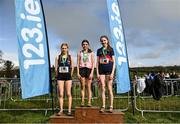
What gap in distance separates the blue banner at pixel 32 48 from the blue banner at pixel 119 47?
191 cm

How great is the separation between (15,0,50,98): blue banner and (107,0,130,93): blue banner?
191 cm

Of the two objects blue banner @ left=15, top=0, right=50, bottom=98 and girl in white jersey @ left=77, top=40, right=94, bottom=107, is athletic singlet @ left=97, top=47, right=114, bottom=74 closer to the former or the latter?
girl in white jersey @ left=77, top=40, right=94, bottom=107

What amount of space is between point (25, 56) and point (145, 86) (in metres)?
5.62

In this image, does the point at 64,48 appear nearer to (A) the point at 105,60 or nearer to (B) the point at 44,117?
(A) the point at 105,60

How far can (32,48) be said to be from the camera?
793 centimetres

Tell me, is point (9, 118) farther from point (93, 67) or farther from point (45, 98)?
point (45, 98)

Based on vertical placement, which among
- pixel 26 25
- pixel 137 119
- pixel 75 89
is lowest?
pixel 137 119

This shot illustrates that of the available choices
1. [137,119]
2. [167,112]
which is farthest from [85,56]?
[167,112]

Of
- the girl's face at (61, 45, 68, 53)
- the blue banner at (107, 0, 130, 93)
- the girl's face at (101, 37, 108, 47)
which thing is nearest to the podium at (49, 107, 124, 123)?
the blue banner at (107, 0, 130, 93)

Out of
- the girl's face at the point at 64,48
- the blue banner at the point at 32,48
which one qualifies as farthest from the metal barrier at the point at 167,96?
the girl's face at the point at 64,48

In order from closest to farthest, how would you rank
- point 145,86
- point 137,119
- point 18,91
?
1. point 137,119
2. point 145,86
3. point 18,91

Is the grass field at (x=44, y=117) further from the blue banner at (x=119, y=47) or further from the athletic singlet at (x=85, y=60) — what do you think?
the athletic singlet at (x=85, y=60)

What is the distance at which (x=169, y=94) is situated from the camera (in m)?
Result: 14.0

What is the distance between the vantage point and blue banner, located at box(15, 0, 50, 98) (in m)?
7.65
